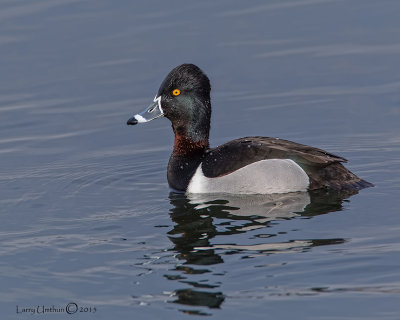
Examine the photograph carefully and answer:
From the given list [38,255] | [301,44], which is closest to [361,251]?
[38,255]

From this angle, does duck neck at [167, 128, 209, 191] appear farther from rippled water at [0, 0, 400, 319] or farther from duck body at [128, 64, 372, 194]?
rippled water at [0, 0, 400, 319]

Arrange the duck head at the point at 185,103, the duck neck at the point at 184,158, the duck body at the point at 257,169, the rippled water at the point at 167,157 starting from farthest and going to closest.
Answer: the duck head at the point at 185,103
the duck neck at the point at 184,158
the duck body at the point at 257,169
the rippled water at the point at 167,157

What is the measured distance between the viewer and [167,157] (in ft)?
44.6

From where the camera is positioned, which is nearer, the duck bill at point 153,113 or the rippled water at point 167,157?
the rippled water at point 167,157

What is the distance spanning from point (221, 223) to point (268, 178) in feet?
4.03

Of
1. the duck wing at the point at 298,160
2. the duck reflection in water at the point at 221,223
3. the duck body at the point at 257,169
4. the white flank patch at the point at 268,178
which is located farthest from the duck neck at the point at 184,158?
the white flank patch at the point at 268,178

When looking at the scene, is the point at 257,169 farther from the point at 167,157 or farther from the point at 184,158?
the point at 167,157

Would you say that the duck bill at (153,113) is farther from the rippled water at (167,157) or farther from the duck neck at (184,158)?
the rippled water at (167,157)

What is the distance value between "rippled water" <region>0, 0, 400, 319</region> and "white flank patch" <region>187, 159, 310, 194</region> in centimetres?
19

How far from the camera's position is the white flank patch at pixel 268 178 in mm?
11656

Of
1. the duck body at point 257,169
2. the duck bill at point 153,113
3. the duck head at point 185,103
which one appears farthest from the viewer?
the duck bill at point 153,113

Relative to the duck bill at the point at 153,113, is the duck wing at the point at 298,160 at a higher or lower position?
lower

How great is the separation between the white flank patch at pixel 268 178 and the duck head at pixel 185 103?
1.05 m

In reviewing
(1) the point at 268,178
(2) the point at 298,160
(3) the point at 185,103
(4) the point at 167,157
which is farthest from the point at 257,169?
(4) the point at 167,157
